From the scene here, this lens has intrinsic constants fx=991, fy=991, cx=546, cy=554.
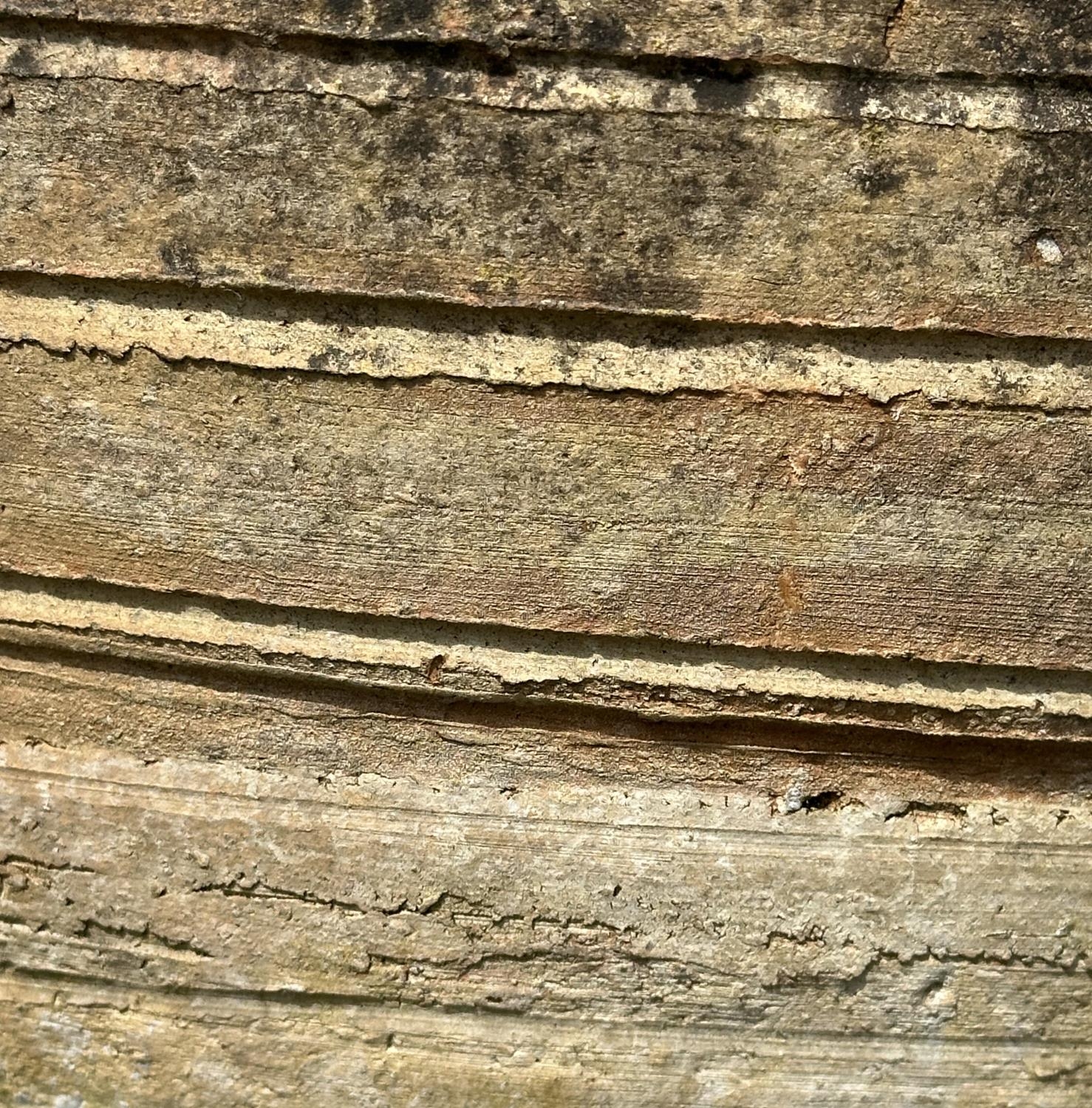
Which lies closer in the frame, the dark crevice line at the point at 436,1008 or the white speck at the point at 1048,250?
the white speck at the point at 1048,250

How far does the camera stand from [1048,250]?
4.02 feet

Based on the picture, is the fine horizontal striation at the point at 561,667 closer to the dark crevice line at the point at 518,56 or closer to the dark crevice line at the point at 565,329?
the dark crevice line at the point at 565,329

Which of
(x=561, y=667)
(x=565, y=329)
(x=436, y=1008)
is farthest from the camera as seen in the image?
(x=436, y=1008)

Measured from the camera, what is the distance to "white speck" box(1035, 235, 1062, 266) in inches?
48.1

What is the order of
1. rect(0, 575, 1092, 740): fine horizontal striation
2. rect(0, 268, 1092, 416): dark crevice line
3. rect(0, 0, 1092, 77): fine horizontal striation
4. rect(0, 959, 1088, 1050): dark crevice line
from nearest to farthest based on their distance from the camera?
rect(0, 0, 1092, 77): fine horizontal striation, rect(0, 268, 1092, 416): dark crevice line, rect(0, 575, 1092, 740): fine horizontal striation, rect(0, 959, 1088, 1050): dark crevice line

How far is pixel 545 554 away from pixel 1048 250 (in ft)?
2.44

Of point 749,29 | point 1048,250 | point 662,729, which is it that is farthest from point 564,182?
point 662,729

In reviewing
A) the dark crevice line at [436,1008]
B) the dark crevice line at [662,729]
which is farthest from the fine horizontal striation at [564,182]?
the dark crevice line at [436,1008]

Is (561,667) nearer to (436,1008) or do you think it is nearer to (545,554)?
(545,554)

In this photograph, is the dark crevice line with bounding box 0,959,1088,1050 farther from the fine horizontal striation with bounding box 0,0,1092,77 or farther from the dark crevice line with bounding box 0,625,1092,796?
the fine horizontal striation with bounding box 0,0,1092,77

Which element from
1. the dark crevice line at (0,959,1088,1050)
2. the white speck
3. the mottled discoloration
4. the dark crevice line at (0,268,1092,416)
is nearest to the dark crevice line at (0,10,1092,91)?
the white speck

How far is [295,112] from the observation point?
121 cm

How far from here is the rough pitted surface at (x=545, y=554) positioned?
1.20 metres

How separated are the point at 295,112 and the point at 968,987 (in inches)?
62.3
